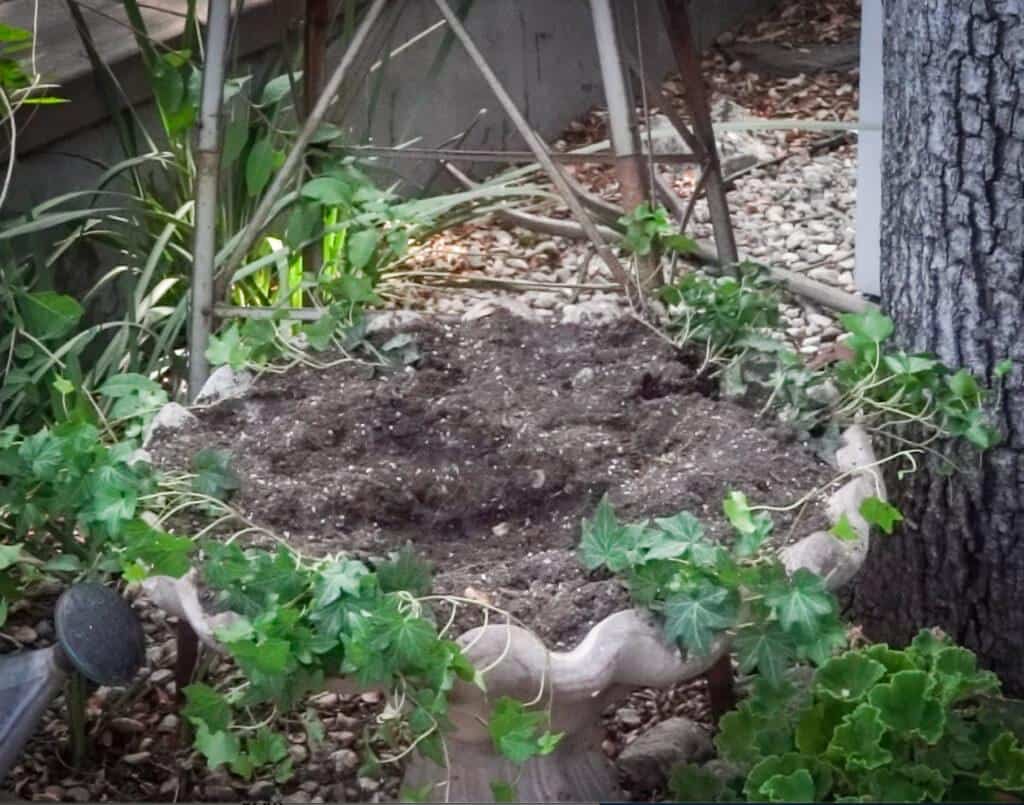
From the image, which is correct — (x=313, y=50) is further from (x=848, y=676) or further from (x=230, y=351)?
(x=848, y=676)

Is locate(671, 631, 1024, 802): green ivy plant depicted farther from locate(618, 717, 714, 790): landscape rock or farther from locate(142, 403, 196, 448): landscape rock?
locate(142, 403, 196, 448): landscape rock

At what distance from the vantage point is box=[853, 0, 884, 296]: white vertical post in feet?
11.6

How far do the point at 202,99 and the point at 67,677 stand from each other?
39.4 inches

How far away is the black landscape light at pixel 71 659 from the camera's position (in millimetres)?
1956

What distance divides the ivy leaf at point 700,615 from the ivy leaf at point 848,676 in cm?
16

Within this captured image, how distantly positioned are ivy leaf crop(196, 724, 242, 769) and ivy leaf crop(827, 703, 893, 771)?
667mm

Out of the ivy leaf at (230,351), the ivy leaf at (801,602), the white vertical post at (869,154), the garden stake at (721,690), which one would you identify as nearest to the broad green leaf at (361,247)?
the ivy leaf at (230,351)

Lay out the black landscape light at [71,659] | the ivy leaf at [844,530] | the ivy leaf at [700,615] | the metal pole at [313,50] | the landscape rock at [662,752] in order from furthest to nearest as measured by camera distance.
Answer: the metal pole at [313,50] → the landscape rock at [662,752] → the black landscape light at [71,659] → the ivy leaf at [844,530] → the ivy leaf at [700,615]

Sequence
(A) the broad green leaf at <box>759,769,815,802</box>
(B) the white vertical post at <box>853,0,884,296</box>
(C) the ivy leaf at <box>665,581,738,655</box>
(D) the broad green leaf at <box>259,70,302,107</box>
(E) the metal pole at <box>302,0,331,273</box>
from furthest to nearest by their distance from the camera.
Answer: (B) the white vertical post at <box>853,0,884,296</box> < (D) the broad green leaf at <box>259,70,302,107</box> < (E) the metal pole at <box>302,0,331,273</box> < (C) the ivy leaf at <box>665,581,738,655</box> < (A) the broad green leaf at <box>759,769,815,802</box>

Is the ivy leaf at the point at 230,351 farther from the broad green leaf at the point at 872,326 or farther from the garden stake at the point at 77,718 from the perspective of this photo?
the broad green leaf at the point at 872,326

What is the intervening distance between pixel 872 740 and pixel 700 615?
0.23 metres

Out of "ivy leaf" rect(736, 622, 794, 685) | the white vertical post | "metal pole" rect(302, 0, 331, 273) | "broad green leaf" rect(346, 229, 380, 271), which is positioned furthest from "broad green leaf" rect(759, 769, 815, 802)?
the white vertical post

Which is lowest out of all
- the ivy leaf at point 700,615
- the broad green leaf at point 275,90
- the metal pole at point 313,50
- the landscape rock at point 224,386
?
the ivy leaf at point 700,615

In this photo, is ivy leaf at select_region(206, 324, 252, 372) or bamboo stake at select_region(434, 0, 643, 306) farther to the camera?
bamboo stake at select_region(434, 0, 643, 306)
